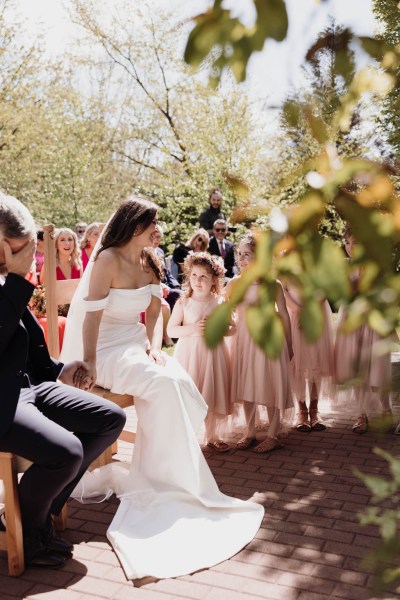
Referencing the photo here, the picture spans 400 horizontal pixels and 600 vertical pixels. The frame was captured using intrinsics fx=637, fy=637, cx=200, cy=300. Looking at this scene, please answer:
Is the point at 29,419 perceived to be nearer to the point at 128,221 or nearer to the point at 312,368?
the point at 128,221

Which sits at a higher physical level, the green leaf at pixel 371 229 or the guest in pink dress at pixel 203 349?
the green leaf at pixel 371 229

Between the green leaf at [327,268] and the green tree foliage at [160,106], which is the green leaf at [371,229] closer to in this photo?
the green leaf at [327,268]

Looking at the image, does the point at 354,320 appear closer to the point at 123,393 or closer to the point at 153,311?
the point at 123,393

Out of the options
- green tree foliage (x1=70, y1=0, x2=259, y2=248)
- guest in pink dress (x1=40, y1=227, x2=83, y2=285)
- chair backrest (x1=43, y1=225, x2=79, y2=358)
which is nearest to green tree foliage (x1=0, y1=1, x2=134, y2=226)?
green tree foliage (x1=70, y1=0, x2=259, y2=248)

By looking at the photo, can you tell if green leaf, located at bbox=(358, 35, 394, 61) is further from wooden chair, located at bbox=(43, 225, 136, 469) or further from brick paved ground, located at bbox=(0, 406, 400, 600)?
wooden chair, located at bbox=(43, 225, 136, 469)

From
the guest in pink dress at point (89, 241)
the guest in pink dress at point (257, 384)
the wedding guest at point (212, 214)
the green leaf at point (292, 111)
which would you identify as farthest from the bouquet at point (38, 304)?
the green leaf at point (292, 111)

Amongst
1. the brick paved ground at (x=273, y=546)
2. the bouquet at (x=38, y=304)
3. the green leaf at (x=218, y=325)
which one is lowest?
the brick paved ground at (x=273, y=546)

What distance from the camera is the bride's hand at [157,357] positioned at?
4.54 meters

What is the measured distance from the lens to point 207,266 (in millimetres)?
5242

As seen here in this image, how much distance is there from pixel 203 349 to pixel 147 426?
1.19 metres

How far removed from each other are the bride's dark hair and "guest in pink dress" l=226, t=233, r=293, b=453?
0.95 metres

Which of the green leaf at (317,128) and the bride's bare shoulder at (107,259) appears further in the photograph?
the bride's bare shoulder at (107,259)

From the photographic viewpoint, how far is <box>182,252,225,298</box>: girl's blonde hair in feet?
17.1

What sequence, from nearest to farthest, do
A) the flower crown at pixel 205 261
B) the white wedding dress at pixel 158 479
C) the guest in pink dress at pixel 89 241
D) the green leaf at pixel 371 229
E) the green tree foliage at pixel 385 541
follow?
the green leaf at pixel 371 229, the green tree foliage at pixel 385 541, the white wedding dress at pixel 158 479, the flower crown at pixel 205 261, the guest in pink dress at pixel 89 241
